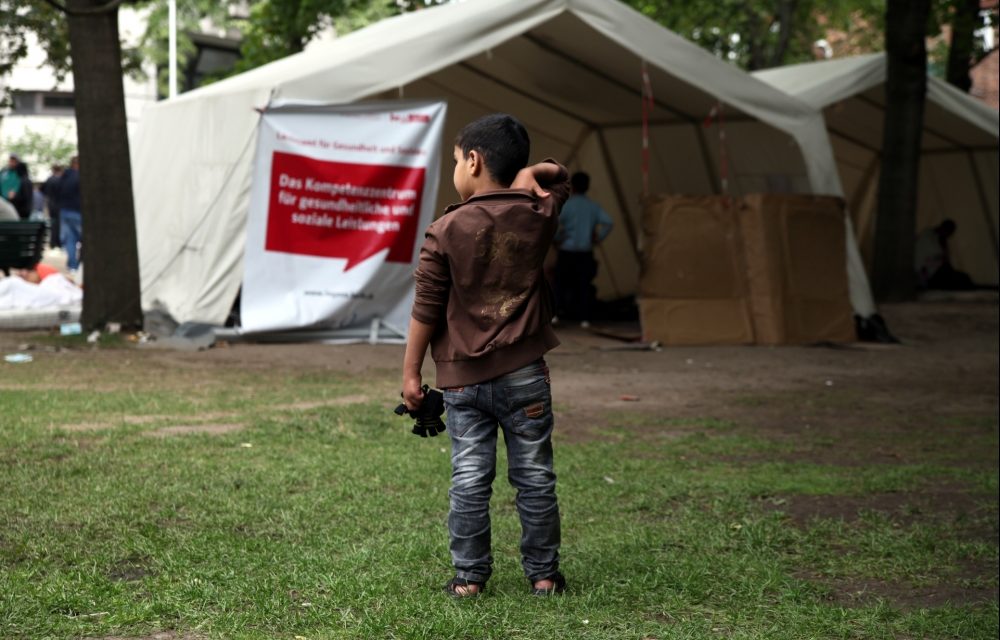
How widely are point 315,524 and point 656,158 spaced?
13.6m

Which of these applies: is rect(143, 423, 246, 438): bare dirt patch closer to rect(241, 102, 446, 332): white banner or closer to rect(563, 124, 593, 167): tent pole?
rect(241, 102, 446, 332): white banner

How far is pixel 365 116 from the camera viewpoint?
43.7 ft

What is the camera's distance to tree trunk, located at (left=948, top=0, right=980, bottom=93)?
68.9 feet

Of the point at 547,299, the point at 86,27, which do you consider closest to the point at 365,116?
the point at 86,27

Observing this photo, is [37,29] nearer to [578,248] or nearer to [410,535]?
[578,248]

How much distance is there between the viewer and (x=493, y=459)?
468 centimetres

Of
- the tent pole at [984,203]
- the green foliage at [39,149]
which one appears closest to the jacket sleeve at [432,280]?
the tent pole at [984,203]

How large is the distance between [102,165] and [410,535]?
28.4ft

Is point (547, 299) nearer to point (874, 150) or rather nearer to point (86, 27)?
point (86, 27)

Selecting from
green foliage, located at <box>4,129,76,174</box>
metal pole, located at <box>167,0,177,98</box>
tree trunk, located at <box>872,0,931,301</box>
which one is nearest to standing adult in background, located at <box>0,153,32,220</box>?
metal pole, located at <box>167,0,177,98</box>

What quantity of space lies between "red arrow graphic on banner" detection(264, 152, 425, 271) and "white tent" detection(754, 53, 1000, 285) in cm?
630

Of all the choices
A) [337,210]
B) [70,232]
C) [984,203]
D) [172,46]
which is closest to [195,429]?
[337,210]

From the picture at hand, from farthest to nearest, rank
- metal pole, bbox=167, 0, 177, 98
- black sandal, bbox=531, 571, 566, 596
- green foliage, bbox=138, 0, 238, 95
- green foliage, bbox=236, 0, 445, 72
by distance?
green foliage, bbox=138, 0, 238, 95
metal pole, bbox=167, 0, 177, 98
green foliage, bbox=236, 0, 445, 72
black sandal, bbox=531, 571, 566, 596

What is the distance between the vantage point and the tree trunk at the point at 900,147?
1744 cm
